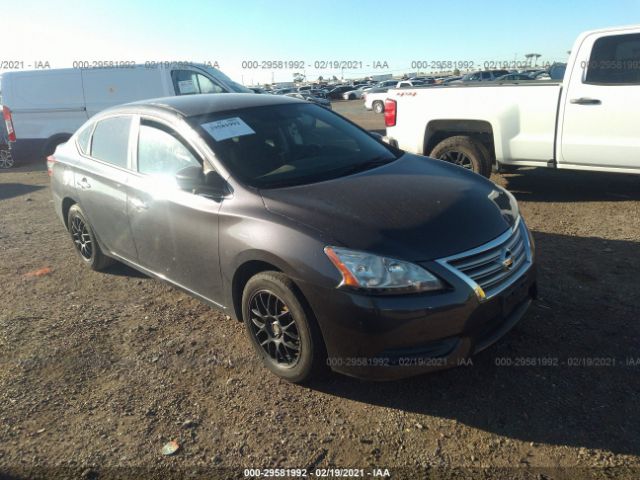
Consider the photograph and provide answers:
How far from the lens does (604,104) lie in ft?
18.0

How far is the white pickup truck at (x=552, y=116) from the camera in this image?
5477 mm

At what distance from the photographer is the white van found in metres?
11.0

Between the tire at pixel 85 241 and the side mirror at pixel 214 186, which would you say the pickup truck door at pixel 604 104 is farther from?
the tire at pixel 85 241

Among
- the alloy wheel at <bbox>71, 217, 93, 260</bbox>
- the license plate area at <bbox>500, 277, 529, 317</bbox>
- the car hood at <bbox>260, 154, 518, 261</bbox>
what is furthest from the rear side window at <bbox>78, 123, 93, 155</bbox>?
the license plate area at <bbox>500, 277, 529, 317</bbox>

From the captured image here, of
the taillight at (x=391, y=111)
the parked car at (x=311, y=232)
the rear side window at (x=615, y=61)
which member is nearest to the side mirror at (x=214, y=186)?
the parked car at (x=311, y=232)

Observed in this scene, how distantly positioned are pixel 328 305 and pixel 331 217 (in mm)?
491

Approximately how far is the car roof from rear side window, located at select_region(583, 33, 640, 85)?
3.59m

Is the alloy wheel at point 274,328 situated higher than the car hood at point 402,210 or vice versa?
the car hood at point 402,210

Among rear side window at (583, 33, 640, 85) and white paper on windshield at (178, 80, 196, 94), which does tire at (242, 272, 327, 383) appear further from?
white paper on windshield at (178, 80, 196, 94)

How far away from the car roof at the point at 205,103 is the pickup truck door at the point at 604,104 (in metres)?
3.37

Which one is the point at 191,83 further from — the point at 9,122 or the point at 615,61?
the point at 615,61

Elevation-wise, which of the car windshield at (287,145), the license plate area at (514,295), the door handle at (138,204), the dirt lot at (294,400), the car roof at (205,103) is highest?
the car roof at (205,103)

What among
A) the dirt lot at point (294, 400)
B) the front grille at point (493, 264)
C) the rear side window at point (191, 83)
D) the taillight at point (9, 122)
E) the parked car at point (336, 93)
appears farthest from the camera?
the parked car at point (336, 93)

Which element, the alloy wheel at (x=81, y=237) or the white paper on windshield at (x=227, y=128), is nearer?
the white paper on windshield at (x=227, y=128)
